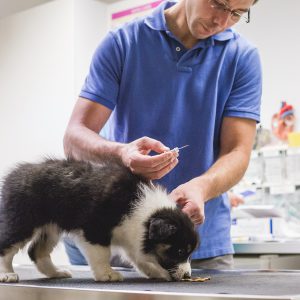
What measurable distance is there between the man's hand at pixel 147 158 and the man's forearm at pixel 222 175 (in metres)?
0.15

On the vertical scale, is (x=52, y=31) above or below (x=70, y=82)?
above

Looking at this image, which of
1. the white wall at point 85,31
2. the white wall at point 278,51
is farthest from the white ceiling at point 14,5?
the white wall at point 278,51

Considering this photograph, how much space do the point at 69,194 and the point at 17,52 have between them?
8.86 feet

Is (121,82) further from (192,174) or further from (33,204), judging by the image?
(33,204)

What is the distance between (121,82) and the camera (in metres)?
1.64

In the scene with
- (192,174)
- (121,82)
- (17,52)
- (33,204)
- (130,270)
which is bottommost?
(130,270)

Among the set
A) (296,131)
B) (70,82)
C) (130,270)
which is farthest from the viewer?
(296,131)

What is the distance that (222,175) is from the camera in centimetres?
153

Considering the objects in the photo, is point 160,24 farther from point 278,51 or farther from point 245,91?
point 278,51

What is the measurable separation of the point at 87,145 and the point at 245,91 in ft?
1.66

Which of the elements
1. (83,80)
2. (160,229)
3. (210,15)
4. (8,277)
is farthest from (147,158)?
(83,80)

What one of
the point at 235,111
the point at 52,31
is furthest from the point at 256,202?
the point at 235,111

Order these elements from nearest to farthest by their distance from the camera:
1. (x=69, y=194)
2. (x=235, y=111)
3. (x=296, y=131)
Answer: (x=69, y=194)
(x=235, y=111)
(x=296, y=131)

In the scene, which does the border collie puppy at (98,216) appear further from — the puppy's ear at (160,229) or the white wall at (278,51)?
the white wall at (278,51)
